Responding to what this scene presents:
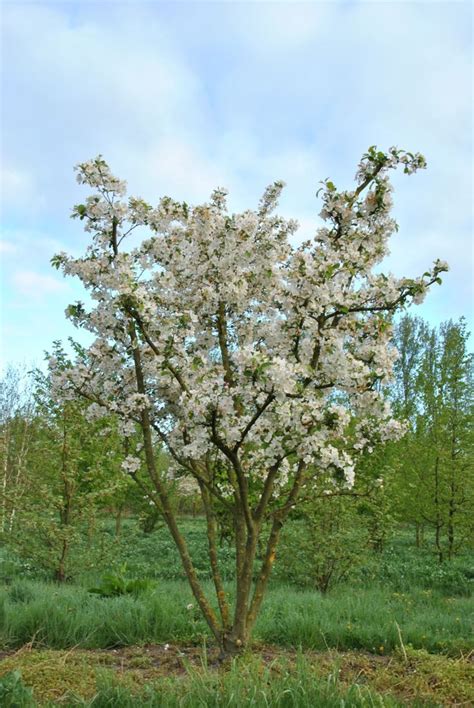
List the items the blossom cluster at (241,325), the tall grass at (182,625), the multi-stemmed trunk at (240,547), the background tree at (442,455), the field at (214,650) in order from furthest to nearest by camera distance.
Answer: the background tree at (442,455)
the tall grass at (182,625)
the multi-stemmed trunk at (240,547)
the blossom cluster at (241,325)
the field at (214,650)

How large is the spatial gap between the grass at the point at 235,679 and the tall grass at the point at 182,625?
13.2 inches

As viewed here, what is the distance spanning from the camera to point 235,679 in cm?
344

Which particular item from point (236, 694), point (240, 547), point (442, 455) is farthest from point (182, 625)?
point (442, 455)

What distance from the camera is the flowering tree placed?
A: 13.5 feet

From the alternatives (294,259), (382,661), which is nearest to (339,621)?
(382,661)

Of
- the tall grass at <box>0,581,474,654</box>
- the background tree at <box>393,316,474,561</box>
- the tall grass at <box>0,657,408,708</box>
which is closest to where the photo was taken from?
the tall grass at <box>0,657,408,708</box>

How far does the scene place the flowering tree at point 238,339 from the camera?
4.10 metres

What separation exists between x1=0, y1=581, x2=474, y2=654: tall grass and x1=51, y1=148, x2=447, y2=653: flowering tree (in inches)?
49.4

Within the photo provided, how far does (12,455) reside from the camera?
1553 centimetres

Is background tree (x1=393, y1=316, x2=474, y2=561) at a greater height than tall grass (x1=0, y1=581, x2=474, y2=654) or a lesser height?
greater

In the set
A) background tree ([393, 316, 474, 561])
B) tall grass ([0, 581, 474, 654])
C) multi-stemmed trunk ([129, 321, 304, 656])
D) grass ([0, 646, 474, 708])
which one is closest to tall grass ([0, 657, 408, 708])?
grass ([0, 646, 474, 708])

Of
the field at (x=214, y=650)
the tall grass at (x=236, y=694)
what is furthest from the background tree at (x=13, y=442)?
the tall grass at (x=236, y=694)

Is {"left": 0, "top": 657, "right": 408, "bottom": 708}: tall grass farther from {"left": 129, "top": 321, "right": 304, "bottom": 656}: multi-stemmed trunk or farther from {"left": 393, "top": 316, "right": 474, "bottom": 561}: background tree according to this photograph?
{"left": 393, "top": 316, "right": 474, "bottom": 561}: background tree

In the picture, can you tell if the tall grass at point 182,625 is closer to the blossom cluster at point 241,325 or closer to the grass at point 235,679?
the grass at point 235,679
